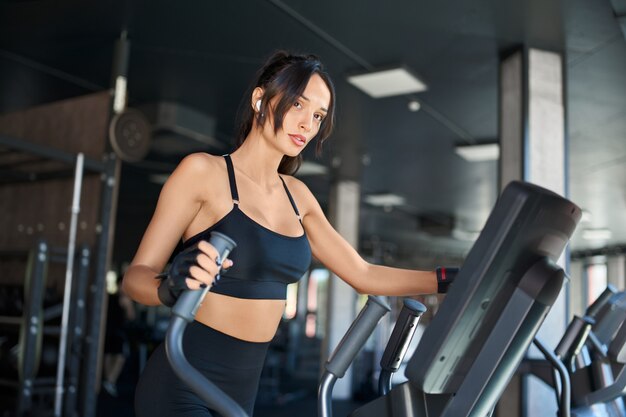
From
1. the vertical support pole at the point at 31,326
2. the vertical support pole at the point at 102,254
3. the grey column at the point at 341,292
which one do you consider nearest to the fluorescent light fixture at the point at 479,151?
the grey column at the point at 341,292

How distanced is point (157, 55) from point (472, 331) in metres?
4.73

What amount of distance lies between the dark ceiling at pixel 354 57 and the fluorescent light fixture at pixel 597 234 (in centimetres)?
494

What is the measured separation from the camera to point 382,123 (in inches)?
264

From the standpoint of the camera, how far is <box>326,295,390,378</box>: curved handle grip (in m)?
1.12

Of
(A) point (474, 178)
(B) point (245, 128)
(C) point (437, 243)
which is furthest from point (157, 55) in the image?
(C) point (437, 243)

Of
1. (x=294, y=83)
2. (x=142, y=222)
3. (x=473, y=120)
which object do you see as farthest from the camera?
(x=142, y=222)

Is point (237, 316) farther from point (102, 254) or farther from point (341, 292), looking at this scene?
point (341, 292)

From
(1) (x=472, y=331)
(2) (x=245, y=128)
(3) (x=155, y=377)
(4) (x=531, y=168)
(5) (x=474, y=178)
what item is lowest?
(3) (x=155, y=377)

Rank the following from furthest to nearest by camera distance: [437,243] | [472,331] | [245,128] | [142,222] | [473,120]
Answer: [437,243], [142,222], [473,120], [245,128], [472,331]

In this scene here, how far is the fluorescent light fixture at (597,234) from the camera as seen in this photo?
1295 cm

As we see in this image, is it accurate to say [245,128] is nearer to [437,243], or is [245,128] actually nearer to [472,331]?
[472,331]

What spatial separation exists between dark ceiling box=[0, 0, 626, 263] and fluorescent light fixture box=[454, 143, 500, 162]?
0.15m

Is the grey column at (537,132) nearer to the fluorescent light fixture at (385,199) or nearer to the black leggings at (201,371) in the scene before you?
the black leggings at (201,371)

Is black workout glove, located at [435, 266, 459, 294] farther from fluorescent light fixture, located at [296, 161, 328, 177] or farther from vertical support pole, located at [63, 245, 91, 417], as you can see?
fluorescent light fixture, located at [296, 161, 328, 177]
